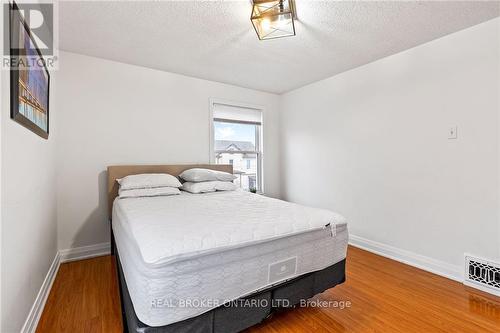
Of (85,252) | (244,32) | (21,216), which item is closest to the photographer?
(21,216)

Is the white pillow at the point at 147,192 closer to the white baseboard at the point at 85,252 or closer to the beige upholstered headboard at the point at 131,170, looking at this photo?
the beige upholstered headboard at the point at 131,170

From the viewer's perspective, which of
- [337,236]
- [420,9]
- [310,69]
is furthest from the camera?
[310,69]

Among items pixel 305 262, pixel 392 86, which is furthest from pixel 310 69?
pixel 305 262

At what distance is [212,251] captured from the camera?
1.23 metres

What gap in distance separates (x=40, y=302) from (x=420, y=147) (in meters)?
3.60

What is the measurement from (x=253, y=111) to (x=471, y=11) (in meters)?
2.81

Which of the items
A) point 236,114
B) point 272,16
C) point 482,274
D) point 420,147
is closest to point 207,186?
point 236,114

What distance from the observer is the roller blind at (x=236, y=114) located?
3762 millimetres

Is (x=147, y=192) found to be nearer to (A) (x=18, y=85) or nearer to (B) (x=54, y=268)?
(B) (x=54, y=268)

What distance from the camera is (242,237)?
1343 millimetres

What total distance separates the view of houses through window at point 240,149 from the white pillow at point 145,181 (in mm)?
1117

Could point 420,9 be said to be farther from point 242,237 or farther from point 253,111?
point 253,111

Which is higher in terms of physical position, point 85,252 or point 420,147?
point 420,147

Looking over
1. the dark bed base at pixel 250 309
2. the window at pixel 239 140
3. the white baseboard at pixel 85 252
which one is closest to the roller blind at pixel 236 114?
the window at pixel 239 140
